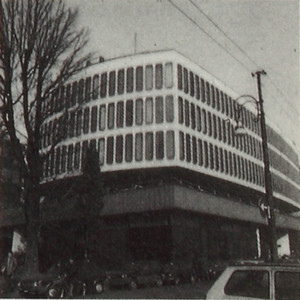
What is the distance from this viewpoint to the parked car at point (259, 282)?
4.66 m

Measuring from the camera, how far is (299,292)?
4.94 metres

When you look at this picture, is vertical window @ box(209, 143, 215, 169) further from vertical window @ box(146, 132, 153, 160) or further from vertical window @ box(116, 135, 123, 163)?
vertical window @ box(116, 135, 123, 163)

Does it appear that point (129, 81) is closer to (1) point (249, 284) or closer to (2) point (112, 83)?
(2) point (112, 83)

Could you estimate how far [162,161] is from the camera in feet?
69.2

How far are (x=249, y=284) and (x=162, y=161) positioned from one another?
644 inches

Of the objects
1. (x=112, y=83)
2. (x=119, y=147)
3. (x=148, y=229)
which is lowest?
(x=148, y=229)

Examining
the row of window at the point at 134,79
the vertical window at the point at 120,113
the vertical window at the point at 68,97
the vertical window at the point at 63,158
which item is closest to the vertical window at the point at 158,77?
the row of window at the point at 134,79

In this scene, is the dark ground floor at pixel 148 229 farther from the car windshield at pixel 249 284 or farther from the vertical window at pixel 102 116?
the car windshield at pixel 249 284

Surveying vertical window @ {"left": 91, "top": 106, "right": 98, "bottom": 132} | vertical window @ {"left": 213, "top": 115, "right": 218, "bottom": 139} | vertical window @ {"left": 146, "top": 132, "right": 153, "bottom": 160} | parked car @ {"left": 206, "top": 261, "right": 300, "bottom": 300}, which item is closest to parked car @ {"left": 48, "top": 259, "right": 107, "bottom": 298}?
parked car @ {"left": 206, "top": 261, "right": 300, "bottom": 300}

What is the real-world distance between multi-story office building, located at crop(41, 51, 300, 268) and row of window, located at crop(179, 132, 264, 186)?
63mm

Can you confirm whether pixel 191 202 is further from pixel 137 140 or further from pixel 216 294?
pixel 216 294

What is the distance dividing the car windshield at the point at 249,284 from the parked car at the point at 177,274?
400 inches

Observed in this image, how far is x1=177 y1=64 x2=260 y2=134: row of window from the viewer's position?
2258 centimetres

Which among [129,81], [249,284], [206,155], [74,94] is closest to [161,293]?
[74,94]
